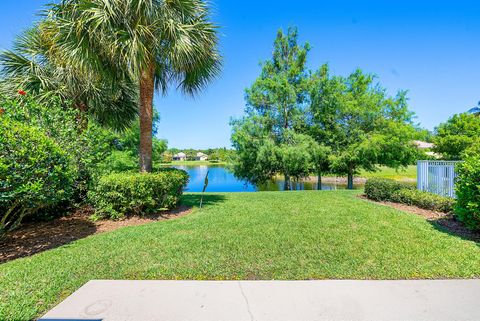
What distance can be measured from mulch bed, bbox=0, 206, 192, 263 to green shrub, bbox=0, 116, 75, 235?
1.37ft

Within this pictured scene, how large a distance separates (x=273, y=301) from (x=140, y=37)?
19.4 ft

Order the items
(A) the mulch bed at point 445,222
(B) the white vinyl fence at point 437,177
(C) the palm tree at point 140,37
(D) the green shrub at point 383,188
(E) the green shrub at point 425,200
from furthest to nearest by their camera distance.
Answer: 1. (D) the green shrub at point 383,188
2. (B) the white vinyl fence at point 437,177
3. (E) the green shrub at point 425,200
4. (C) the palm tree at point 140,37
5. (A) the mulch bed at point 445,222

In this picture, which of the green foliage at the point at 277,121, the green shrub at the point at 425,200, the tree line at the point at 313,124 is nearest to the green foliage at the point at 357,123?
the tree line at the point at 313,124

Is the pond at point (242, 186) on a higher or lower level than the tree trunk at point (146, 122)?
lower

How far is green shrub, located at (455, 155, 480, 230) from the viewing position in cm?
418

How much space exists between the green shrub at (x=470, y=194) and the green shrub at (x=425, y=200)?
109 cm

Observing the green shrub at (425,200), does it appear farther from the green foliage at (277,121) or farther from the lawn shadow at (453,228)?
the green foliage at (277,121)

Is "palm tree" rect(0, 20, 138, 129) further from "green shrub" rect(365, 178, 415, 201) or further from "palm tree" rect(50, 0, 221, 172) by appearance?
"green shrub" rect(365, 178, 415, 201)

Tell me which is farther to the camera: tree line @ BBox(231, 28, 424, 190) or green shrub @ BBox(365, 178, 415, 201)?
tree line @ BBox(231, 28, 424, 190)

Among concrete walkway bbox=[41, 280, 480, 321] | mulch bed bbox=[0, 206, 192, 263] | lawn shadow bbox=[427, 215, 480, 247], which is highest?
lawn shadow bbox=[427, 215, 480, 247]

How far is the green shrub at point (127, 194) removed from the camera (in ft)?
17.3

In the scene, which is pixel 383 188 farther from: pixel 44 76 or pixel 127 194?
pixel 44 76

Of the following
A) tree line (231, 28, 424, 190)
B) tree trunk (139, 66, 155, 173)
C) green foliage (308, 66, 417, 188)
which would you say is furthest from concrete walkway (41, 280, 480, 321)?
green foliage (308, 66, 417, 188)

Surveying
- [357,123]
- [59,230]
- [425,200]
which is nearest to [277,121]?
[357,123]
